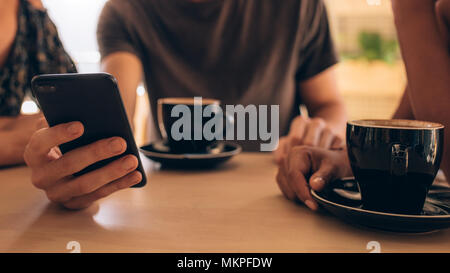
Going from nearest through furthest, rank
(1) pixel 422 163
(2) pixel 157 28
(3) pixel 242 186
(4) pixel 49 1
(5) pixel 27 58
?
1. (1) pixel 422 163
2. (3) pixel 242 186
3. (5) pixel 27 58
4. (2) pixel 157 28
5. (4) pixel 49 1

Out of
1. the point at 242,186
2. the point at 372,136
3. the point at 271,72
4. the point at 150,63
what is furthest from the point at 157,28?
the point at 372,136

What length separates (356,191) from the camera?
1.94 ft

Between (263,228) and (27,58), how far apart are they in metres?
0.92

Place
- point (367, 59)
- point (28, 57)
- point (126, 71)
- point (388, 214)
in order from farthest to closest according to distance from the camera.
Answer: point (367, 59) → point (126, 71) → point (28, 57) → point (388, 214)

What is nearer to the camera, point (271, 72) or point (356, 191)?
point (356, 191)

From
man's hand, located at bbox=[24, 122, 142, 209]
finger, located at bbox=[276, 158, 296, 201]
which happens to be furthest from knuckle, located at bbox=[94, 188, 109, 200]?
finger, located at bbox=[276, 158, 296, 201]

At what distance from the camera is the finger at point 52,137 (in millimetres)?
516

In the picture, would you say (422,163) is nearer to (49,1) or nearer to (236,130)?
(236,130)

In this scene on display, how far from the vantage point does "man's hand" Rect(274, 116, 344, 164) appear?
85cm

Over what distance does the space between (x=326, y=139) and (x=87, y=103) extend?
20.8 inches

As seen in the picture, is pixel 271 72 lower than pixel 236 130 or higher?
higher

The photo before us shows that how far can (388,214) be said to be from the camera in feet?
1.42

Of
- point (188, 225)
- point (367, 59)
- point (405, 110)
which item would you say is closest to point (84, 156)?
point (188, 225)
